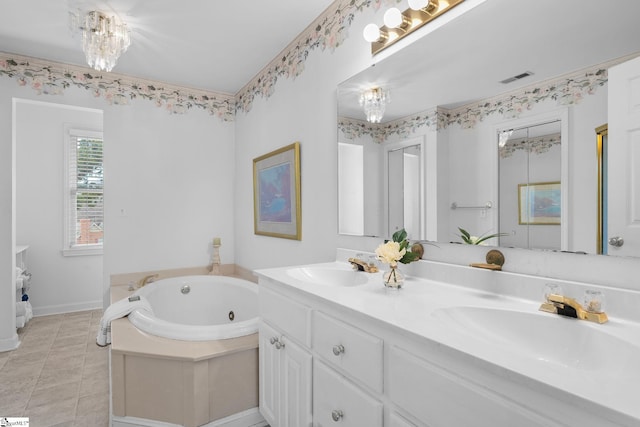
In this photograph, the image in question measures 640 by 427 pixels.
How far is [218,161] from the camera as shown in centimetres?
358

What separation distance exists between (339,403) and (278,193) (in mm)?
1785

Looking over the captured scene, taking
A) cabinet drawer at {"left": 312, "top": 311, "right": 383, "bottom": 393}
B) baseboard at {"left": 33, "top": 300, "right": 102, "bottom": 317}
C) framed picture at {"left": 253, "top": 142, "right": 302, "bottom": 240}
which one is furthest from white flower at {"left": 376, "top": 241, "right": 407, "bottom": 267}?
baseboard at {"left": 33, "top": 300, "right": 102, "bottom": 317}

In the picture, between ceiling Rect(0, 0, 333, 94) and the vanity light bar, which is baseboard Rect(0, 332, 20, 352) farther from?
the vanity light bar

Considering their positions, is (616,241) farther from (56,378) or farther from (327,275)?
(56,378)

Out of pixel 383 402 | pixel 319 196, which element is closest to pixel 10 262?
pixel 319 196

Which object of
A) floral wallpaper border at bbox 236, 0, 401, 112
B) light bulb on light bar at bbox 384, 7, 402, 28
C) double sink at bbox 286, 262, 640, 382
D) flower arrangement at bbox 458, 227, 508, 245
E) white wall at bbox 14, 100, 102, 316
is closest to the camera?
double sink at bbox 286, 262, 640, 382

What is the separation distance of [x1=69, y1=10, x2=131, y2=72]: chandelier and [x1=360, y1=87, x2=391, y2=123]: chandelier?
1561mm

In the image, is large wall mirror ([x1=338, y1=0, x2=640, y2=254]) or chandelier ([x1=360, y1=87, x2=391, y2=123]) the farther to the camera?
chandelier ([x1=360, y1=87, x2=391, y2=123])

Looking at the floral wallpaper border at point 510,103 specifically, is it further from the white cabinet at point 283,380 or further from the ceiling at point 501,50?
the white cabinet at point 283,380

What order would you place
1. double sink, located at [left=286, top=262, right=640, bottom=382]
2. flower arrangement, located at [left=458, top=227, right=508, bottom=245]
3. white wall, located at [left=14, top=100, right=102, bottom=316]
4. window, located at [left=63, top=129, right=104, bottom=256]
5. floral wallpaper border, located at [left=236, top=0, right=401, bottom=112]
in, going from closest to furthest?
double sink, located at [left=286, top=262, right=640, bottom=382] → flower arrangement, located at [left=458, top=227, right=508, bottom=245] → floral wallpaper border, located at [left=236, top=0, right=401, bottom=112] → white wall, located at [left=14, top=100, right=102, bottom=316] → window, located at [left=63, top=129, right=104, bottom=256]

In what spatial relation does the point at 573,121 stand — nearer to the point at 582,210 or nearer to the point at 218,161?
the point at 582,210

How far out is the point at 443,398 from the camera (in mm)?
776

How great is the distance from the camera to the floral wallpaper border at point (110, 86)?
278 cm

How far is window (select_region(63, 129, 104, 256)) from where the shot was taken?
389cm
